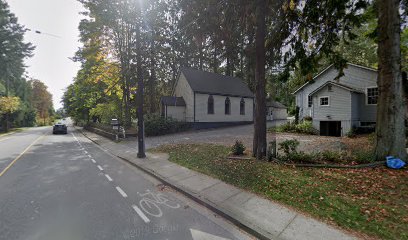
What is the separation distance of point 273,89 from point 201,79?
29.4 m

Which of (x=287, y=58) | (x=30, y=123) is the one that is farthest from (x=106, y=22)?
(x=30, y=123)

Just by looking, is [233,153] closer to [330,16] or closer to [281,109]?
[330,16]

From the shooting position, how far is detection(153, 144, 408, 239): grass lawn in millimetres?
4152

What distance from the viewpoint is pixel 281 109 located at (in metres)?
48.5

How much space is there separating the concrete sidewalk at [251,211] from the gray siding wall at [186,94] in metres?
19.7

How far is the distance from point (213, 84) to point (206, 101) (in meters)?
3.90

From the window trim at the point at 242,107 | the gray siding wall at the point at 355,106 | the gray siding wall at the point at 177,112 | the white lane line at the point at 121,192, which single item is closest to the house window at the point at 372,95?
the gray siding wall at the point at 355,106

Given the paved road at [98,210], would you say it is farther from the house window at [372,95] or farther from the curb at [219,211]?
the house window at [372,95]

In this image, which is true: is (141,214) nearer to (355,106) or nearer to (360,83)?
(355,106)

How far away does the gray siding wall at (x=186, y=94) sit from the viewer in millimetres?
27328

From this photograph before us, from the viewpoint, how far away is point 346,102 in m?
18.1

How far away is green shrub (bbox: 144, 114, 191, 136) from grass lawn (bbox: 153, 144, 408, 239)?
1430cm

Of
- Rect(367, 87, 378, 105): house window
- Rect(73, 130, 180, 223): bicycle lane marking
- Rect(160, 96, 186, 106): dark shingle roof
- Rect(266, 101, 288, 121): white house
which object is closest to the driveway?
Rect(367, 87, 378, 105): house window

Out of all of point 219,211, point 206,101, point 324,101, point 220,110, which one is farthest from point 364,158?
→ point 220,110
